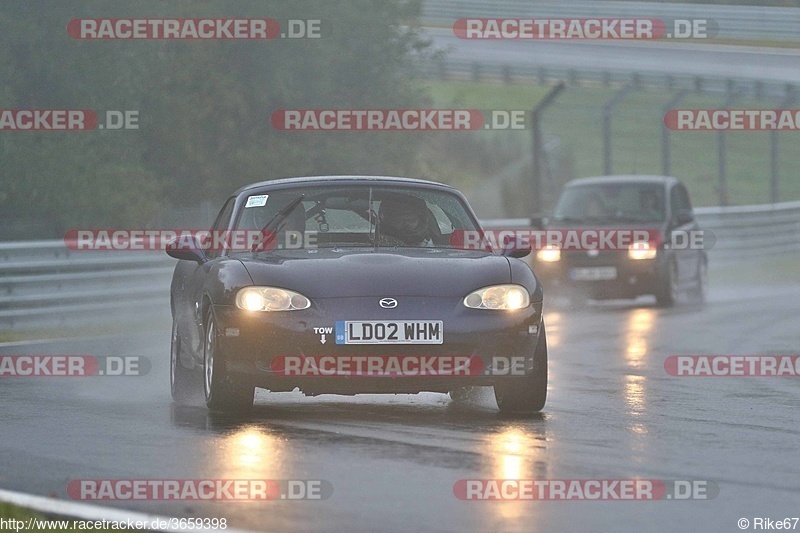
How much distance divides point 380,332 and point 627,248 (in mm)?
14232

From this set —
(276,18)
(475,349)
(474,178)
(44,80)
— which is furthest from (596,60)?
(475,349)

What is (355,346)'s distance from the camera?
9.30 m

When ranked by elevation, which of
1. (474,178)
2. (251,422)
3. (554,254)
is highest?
(251,422)

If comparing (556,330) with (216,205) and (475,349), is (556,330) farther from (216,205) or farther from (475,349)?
(216,205)

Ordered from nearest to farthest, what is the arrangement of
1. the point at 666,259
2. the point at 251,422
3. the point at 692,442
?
1. the point at 692,442
2. the point at 251,422
3. the point at 666,259

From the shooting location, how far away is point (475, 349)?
941cm

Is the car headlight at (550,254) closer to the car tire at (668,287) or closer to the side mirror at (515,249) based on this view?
the car tire at (668,287)

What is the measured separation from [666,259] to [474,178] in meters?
30.6

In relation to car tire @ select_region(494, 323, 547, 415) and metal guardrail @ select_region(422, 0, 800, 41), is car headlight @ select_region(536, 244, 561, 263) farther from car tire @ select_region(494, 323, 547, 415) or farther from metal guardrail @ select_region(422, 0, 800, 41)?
metal guardrail @ select_region(422, 0, 800, 41)

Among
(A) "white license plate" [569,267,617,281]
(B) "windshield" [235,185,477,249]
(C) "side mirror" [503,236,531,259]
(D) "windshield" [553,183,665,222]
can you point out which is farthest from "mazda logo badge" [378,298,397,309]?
(D) "windshield" [553,183,665,222]

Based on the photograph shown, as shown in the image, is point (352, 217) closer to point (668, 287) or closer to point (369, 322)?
point (369, 322)

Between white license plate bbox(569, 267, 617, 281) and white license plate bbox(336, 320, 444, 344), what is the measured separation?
14.2 meters

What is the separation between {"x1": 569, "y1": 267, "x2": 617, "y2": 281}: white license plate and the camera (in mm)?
23312

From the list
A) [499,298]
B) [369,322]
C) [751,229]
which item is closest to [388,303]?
[369,322]
